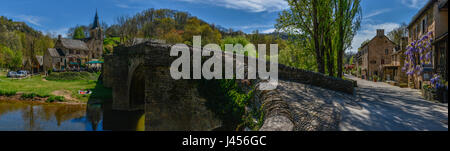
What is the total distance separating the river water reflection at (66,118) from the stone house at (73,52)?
25924 millimetres

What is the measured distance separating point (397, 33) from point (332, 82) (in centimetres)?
4414

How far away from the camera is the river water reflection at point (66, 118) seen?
57.8 ft

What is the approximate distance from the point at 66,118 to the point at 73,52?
44936mm

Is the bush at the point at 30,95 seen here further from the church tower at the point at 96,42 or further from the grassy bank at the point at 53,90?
the church tower at the point at 96,42

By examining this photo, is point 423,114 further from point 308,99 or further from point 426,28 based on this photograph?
point 426,28

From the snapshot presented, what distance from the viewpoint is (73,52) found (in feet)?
189

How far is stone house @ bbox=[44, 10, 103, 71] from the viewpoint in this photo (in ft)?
171

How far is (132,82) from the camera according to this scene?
20.6m

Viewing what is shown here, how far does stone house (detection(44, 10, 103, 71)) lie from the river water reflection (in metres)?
25.9

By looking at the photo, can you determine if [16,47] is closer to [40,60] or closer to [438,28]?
[40,60]

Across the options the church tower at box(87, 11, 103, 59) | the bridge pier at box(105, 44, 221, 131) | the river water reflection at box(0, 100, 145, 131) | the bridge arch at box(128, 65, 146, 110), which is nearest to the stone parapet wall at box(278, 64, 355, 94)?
the bridge pier at box(105, 44, 221, 131)

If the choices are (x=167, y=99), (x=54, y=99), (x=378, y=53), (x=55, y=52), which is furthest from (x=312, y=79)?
(x=55, y=52)

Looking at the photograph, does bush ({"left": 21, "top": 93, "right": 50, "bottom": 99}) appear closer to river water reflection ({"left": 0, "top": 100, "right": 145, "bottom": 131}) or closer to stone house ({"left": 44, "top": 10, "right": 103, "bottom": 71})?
river water reflection ({"left": 0, "top": 100, "right": 145, "bottom": 131})

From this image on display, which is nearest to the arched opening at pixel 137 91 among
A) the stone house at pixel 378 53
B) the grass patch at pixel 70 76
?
the grass patch at pixel 70 76
